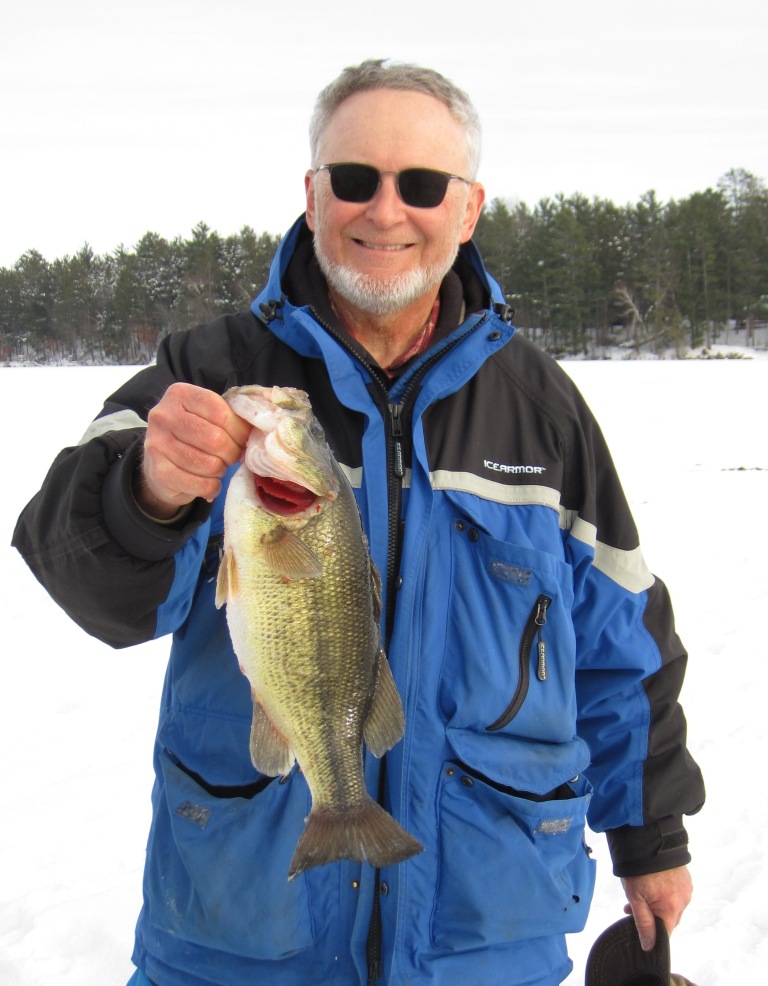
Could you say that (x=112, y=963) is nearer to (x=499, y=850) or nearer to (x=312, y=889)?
(x=312, y=889)

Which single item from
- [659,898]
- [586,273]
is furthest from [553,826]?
[586,273]

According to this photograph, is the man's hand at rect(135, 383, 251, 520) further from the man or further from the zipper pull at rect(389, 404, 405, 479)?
the zipper pull at rect(389, 404, 405, 479)

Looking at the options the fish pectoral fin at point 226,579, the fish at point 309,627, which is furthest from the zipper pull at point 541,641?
the fish pectoral fin at point 226,579

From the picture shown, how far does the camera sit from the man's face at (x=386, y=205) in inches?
95.3

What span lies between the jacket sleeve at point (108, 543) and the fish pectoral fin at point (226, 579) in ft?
0.32

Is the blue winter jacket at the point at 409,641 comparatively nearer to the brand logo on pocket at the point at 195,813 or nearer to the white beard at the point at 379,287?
the brand logo on pocket at the point at 195,813

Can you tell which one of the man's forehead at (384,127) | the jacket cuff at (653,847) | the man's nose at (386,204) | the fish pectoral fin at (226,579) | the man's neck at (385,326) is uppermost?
the man's forehead at (384,127)

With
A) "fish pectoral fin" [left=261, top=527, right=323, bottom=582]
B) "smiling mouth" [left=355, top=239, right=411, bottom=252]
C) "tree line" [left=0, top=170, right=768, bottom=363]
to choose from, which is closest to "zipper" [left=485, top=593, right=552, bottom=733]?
"fish pectoral fin" [left=261, top=527, right=323, bottom=582]

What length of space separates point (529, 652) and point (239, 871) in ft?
3.03

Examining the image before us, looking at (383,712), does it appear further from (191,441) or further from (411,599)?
(191,441)

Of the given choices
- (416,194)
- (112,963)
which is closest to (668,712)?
(416,194)

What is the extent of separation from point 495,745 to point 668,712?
724 millimetres

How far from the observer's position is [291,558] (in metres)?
1.80

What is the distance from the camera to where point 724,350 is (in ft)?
166
